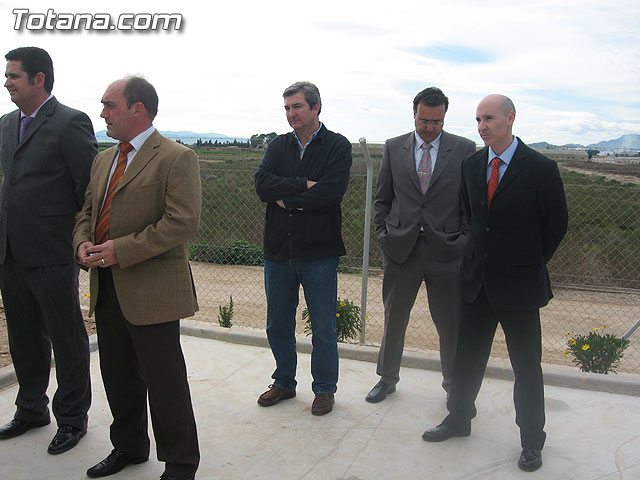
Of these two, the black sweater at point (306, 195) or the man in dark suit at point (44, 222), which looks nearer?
the man in dark suit at point (44, 222)

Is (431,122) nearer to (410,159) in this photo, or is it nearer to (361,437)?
(410,159)

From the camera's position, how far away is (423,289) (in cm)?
1166

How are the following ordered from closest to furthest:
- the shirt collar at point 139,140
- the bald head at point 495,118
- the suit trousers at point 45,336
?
the shirt collar at point 139,140 → the bald head at point 495,118 → the suit trousers at point 45,336

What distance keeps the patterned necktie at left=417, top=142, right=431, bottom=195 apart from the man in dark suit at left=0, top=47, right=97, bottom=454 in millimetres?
2026

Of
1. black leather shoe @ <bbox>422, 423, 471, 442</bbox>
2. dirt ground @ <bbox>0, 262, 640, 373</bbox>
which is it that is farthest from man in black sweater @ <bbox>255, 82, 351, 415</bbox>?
dirt ground @ <bbox>0, 262, 640, 373</bbox>

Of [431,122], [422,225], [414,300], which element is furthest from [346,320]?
[431,122]

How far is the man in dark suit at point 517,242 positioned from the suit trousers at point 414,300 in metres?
0.47

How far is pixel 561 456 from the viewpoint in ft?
10.7

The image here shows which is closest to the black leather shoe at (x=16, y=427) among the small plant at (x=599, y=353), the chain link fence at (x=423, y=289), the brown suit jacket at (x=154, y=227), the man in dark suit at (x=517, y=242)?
the brown suit jacket at (x=154, y=227)

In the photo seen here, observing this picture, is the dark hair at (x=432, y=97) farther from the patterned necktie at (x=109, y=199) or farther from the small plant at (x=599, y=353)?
the small plant at (x=599, y=353)

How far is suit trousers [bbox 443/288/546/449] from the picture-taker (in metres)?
3.18

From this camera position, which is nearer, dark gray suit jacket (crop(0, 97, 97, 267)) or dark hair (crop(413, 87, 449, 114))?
dark gray suit jacket (crop(0, 97, 97, 267))

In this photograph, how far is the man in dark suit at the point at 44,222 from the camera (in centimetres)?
326

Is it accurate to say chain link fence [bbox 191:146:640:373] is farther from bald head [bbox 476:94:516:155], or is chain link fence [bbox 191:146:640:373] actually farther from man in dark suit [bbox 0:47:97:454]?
man in dark suit [bbox 0:47:97:454]
